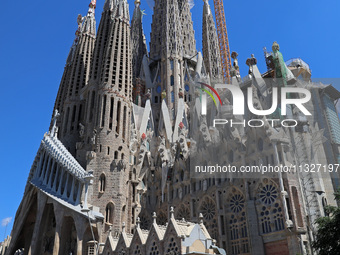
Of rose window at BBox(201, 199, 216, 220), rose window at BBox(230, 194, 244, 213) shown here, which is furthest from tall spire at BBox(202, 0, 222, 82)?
rose window at BBox(230, 194, 244, 213)

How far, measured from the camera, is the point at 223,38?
2330 inches

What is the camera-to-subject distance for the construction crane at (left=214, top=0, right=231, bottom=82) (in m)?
56.6

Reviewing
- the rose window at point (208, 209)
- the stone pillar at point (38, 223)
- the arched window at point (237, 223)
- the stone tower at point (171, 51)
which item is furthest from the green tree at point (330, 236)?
the stone tower at point (171, 51)

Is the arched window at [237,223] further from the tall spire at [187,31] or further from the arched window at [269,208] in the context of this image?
the tall spire at [187,31]

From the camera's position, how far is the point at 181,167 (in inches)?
1201

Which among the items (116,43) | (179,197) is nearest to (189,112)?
(116,43)

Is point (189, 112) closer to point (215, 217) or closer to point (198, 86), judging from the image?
point (198, 86)

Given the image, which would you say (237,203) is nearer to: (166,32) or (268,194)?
(268,194)

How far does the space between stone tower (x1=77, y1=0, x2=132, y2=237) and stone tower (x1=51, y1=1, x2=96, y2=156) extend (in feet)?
5.97

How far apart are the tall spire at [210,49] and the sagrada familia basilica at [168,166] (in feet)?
25.8

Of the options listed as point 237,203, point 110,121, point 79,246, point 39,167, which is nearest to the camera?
point 79,246

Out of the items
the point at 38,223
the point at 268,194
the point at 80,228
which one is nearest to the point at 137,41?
the point at 38,223

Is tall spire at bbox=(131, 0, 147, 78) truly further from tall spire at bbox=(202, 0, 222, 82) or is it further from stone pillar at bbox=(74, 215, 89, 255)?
stone pillar at bbox=(74, 215, 89, 255)

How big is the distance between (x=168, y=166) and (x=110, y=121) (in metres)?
6.66
